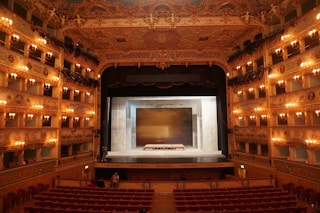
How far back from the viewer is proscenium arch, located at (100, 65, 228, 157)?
21.5m

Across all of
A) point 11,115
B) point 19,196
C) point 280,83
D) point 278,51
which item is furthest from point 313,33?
point 19,196

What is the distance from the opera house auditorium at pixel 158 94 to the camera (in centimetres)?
1110

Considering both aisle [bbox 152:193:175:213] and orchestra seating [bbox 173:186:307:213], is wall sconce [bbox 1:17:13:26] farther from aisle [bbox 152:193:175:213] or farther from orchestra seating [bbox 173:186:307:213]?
orchestra seating [bbox 173:186:307:213]

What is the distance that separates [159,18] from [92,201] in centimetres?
1338

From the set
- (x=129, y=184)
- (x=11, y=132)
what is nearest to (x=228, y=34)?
(x=129, y=184)

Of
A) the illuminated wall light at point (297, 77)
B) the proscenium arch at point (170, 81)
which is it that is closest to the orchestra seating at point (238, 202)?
the illuminated wall light at point (297, 77)

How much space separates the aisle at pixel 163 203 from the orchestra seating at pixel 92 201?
1.96 ft

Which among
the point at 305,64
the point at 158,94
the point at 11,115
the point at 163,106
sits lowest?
the point at 11,115

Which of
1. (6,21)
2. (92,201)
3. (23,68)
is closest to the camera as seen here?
(92,201)

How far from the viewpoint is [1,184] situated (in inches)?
432

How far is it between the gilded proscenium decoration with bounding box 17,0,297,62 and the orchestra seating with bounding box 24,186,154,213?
1201 cm

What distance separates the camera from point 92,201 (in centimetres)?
907

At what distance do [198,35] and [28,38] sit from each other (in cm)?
1284

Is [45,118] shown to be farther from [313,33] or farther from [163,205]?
[313,33]
